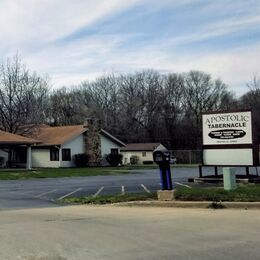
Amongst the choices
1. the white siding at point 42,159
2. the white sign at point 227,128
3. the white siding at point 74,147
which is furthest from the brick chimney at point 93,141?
the white sign at point 227,128

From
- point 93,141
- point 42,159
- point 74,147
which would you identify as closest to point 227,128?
point 74,147

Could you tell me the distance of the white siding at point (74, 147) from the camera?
56.9 meters

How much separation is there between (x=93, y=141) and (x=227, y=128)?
116ft

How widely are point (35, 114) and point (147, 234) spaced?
53479 millimetres

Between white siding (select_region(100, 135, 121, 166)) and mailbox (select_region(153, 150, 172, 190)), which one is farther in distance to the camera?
white siding (select_region(100, 135, 121, 166))

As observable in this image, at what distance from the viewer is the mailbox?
16516 millimetres

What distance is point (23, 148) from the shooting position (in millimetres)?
59625

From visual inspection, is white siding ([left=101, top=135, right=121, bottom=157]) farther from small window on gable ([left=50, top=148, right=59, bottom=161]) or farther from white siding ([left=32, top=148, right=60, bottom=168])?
white siding ([left=32, top=148, right=60, bottom=168])

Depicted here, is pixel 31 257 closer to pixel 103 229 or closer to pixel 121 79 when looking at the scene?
pixel 103 229

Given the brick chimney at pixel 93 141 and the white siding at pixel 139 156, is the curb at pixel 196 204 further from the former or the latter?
the white siding at pixel 139 156

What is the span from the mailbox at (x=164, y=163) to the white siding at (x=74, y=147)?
132 feet

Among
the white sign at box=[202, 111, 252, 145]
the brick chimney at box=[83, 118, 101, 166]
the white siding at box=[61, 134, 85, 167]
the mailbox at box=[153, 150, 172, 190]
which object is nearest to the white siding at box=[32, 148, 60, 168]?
the white siding at box=[61, 134, 85, 167]

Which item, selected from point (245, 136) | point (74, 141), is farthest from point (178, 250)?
point (74, 141)

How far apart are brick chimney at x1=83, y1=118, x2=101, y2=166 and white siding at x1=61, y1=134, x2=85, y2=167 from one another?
574mm
